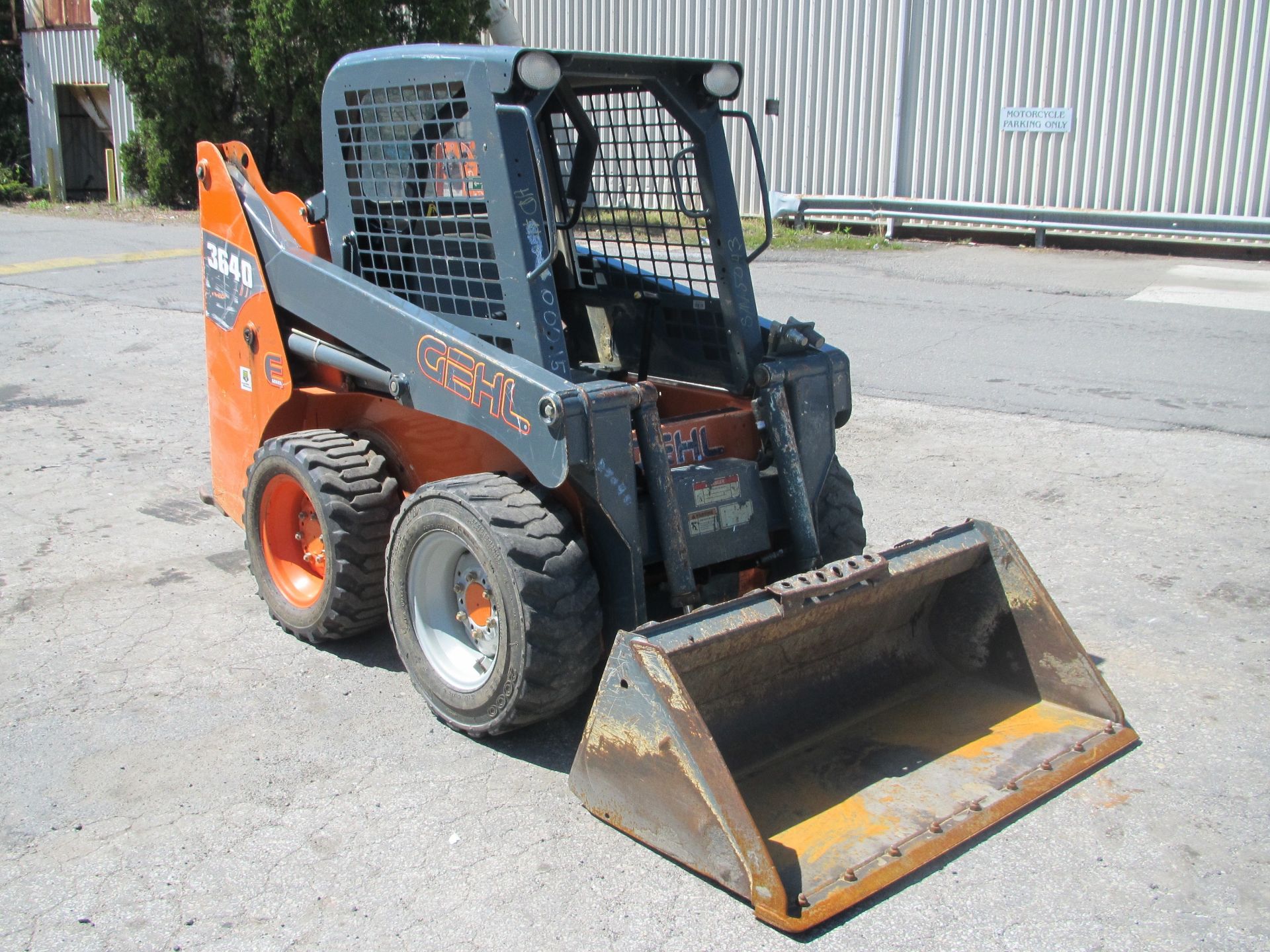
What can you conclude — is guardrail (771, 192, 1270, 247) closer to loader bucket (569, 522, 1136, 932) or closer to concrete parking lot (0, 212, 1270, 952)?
concrete parking lot (0, 212, 1270, 952)

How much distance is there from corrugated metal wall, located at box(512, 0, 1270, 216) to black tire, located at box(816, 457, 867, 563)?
12834mm

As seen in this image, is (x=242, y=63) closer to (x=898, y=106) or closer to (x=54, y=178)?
(x=54, y=178)

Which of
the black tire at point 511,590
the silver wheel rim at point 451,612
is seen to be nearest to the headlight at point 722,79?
the black tire at point 511,590

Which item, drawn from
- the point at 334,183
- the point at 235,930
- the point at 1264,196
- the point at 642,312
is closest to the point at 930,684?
the point at 642,312

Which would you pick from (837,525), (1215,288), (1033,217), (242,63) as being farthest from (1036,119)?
(837,525)

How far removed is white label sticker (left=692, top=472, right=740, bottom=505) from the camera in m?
4.36

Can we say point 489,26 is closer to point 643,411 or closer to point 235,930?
point 643,411

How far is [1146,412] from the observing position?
27.3 feet

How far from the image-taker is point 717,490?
4.41 metres

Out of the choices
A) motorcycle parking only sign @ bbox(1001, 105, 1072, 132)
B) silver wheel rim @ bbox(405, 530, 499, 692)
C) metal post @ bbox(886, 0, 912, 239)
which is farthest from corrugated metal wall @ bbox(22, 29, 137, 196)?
silver wheel rim @ bbox(405, 530, 499, 692)

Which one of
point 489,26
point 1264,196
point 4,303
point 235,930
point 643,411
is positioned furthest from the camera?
point 489,26

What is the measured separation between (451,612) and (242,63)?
755 inches

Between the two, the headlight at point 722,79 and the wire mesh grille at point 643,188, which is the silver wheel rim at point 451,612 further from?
the headlight at point 722,79

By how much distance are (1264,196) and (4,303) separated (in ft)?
48.2
